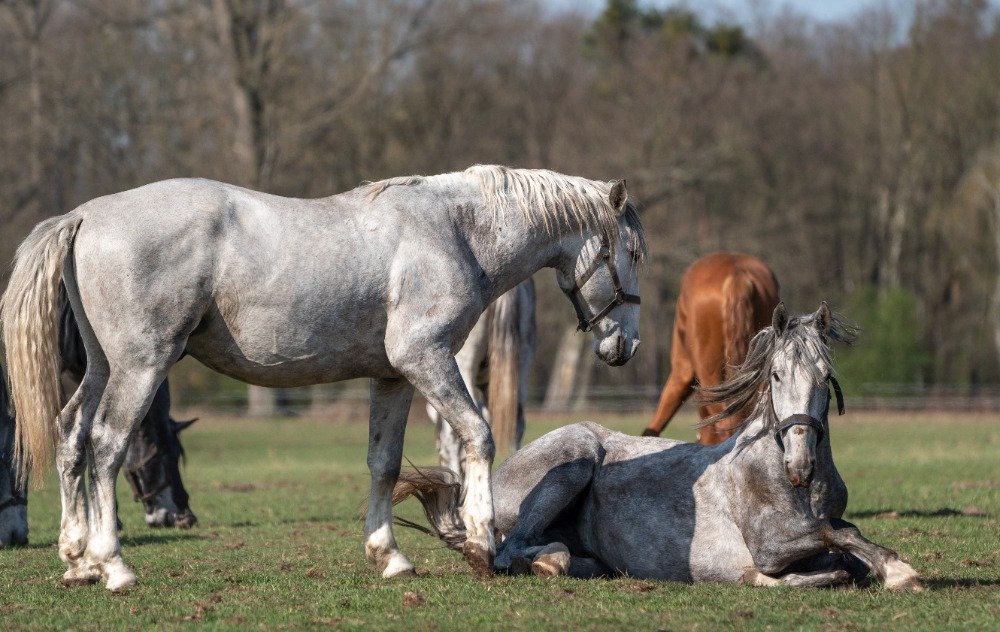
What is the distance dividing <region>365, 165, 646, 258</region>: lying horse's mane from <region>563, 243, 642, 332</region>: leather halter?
0.35 ft

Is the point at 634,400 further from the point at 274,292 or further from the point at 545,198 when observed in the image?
the point at 274,292

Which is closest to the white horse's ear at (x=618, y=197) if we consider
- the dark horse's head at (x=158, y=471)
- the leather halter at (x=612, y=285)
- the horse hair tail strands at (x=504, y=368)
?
the leather halter at (x=612, y=285)

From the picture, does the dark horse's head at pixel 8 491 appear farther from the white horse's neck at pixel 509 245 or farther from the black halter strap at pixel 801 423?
the black halter strap at pixel 801 423

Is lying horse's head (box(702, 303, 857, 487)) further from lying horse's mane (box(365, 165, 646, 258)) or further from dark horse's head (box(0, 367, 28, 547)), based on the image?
dark horse's head (box(0, 367, 28, 547))

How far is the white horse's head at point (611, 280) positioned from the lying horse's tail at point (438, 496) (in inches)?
47.4

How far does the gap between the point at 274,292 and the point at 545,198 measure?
5.44 feet

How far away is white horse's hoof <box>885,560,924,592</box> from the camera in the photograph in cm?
625

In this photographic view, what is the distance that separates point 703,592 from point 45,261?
3733mm

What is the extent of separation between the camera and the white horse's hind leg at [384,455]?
733cm

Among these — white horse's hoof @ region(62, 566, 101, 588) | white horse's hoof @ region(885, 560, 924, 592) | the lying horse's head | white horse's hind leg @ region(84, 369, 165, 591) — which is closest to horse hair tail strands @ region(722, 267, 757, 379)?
the lying horse's head

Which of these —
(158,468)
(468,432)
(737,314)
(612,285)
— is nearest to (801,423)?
(612,285)

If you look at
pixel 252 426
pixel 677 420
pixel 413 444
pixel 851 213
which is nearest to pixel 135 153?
pixel 252 426

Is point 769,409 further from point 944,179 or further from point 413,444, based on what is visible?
point 944,179

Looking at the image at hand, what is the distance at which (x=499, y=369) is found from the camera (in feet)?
36.9
